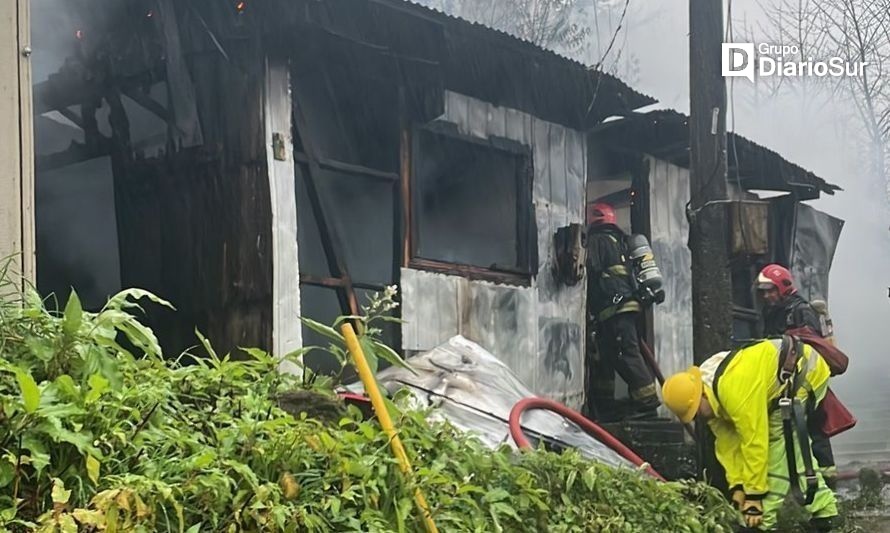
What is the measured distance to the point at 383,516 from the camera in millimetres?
3031

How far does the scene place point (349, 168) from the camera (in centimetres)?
833

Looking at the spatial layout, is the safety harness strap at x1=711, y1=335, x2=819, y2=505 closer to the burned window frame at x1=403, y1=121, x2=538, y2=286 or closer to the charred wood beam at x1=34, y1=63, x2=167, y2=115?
the burned window frame at x1=403, y1=121, x2=538, y2=286

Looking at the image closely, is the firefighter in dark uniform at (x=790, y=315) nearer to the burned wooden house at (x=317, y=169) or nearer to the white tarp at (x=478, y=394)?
the burned wooden house at (x=317, y=169)

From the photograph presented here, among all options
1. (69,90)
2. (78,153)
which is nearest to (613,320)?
(78,153)

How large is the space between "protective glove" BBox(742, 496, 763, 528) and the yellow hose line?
324 centimetres

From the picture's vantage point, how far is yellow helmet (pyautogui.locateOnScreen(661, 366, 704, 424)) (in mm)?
5918

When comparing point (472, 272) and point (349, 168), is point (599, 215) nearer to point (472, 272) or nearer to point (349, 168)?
point (472, 272)

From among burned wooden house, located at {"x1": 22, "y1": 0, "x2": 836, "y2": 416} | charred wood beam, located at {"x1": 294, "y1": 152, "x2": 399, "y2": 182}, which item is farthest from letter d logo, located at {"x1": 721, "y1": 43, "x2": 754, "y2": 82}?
charred wood beam, located at {"x1": 294, "y1": 152, "x2": 399, "y2": 182}

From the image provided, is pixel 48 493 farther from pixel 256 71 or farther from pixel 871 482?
pixel 871 482

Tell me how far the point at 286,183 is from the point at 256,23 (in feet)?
3.86

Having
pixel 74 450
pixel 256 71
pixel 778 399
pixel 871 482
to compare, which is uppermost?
pixel 256 71

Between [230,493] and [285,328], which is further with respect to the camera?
[285,328]

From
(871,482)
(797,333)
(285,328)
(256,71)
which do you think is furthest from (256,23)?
(871,482)

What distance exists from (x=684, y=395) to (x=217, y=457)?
12.0 ft
